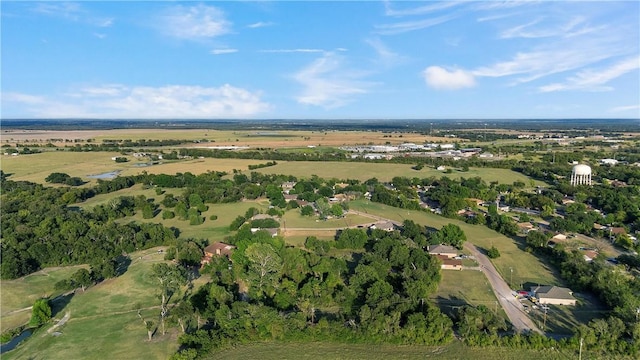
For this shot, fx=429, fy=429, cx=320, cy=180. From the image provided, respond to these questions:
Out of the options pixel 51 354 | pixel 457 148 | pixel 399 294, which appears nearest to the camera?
pixel 51 354

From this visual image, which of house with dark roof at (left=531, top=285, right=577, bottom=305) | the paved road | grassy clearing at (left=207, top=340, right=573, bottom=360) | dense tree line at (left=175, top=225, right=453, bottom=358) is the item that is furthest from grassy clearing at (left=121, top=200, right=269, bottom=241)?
house with dark roof at (left=531, top=285, right=577, bottom=305)

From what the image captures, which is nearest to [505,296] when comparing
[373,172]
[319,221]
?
[319,221]

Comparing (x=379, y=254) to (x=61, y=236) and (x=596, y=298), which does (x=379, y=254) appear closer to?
(x=596, y=298)

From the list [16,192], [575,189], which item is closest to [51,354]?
[16,192]

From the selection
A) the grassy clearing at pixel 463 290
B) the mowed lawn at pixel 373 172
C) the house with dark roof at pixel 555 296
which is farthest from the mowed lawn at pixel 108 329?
the mowed lawn at pixel 373 172

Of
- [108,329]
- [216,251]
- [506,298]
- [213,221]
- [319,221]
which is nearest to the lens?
[108,329]

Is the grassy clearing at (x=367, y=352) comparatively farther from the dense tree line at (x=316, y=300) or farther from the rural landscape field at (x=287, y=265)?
the dense tree line at (x=316, y=300)

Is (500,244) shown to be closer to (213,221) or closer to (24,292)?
(213,221)
